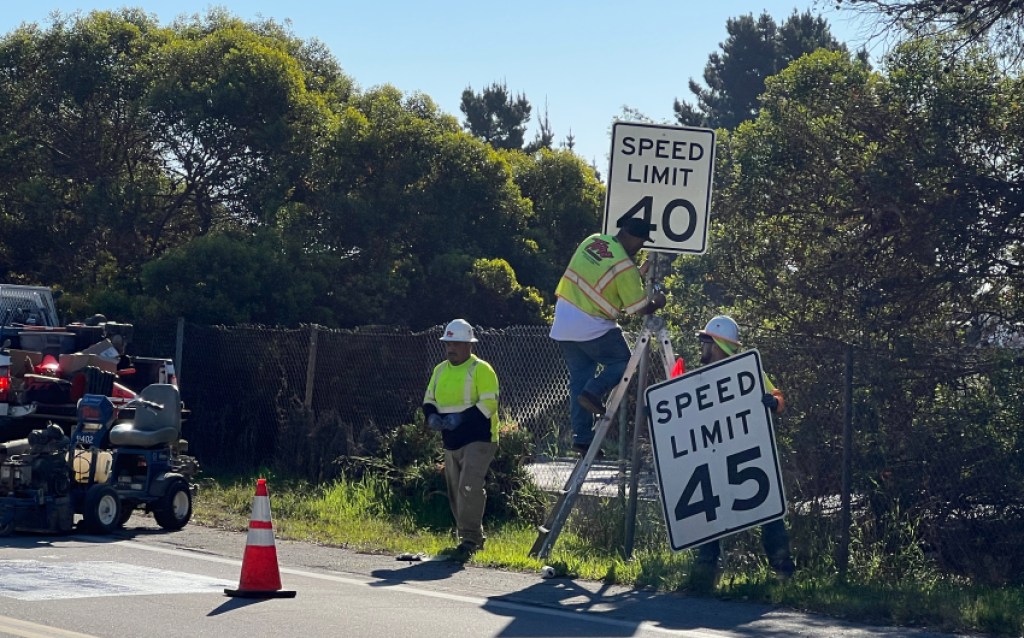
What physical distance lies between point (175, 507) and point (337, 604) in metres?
4.30

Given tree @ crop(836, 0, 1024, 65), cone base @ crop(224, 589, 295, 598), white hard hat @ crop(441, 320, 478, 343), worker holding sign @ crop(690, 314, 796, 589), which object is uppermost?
tree @ crop(836, 0, 1024, 65)

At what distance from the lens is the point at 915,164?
1212 centimetres

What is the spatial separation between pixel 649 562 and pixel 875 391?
2151 mm

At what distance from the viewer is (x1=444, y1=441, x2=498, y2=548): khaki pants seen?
1101 centimetres

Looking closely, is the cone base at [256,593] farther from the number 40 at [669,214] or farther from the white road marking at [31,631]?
the number 40 at [669,214]

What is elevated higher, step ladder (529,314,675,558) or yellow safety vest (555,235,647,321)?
yellow safety vest (555,235,647,321)

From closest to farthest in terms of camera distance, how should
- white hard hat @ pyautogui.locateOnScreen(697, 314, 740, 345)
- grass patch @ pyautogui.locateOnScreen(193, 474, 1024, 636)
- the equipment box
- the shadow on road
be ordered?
grass patch @ pyautogui.locateOnScreen(193, 474, 1024, 636) < the shadow on road < white hard hat @ pyautogui.locateOnScreen(697, 314, 740, 345) < the equipment box

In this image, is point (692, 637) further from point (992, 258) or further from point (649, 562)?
point (992, 258)

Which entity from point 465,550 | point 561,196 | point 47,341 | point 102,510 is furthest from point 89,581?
point 561,196

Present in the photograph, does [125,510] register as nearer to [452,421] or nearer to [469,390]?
[452,421]

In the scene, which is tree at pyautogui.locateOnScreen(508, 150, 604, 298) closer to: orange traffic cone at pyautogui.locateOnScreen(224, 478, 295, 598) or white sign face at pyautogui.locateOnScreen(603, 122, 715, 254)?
white sign face at pyautogui.locateOnScreen(603, 122, 715, 254)

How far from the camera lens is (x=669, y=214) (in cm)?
1022

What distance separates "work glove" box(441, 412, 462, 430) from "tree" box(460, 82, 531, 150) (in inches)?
1755

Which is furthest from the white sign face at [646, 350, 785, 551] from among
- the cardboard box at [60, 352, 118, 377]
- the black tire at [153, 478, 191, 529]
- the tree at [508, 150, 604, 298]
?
the tree at [508, 150, 604, 298]
